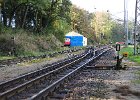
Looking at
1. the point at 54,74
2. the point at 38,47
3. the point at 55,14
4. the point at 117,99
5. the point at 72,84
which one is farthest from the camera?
the point at 55,14

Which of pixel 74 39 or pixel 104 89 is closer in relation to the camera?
pixel 104 89

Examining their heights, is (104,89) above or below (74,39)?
below

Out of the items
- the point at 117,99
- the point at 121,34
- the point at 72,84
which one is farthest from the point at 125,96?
the point at 121,34

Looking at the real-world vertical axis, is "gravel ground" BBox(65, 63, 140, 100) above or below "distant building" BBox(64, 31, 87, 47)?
below

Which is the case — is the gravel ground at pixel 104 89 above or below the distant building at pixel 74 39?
below

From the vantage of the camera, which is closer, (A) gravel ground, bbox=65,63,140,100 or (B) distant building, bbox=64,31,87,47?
(A) gravel ground, bbox=65,63,140,100

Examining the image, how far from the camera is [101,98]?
521 inches

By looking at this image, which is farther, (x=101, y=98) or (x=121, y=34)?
(x=121, y=34)

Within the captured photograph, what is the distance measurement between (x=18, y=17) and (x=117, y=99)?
4717cm

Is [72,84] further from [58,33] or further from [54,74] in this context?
[58,33]

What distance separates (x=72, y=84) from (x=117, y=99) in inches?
160

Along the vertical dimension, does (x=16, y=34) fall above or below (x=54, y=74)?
above

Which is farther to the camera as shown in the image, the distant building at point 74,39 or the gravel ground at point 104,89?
the distant building at point 74,39

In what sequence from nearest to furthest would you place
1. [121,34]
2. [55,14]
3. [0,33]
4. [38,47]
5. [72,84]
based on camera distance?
[72,84], [0,33], [38,47], [55,14], [121,34]
